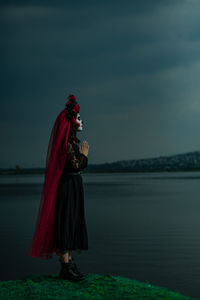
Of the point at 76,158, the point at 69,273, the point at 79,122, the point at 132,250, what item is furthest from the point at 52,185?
the point at 132,250

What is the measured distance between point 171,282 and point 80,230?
8.26 feet

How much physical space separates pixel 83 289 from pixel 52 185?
4.50 ft

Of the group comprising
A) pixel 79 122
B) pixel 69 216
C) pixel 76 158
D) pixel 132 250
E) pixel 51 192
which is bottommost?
pixel 132 250

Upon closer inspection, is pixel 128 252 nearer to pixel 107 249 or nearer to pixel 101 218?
pixel 107 249

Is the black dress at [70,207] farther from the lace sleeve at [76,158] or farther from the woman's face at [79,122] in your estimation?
the woman's face at [79,122]

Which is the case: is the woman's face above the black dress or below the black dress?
above

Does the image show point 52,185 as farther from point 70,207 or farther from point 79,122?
point 79,122

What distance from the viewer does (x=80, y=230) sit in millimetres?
6980

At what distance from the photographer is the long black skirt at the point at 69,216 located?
682 cm

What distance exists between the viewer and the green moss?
6.31 meters

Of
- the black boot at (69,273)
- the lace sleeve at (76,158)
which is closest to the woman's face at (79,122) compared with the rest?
the lace sleeve at (76,158)

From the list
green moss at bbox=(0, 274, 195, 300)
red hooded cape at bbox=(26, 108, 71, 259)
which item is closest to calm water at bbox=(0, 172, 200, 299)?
green moss at bbox=(0, 274, 195, 300)

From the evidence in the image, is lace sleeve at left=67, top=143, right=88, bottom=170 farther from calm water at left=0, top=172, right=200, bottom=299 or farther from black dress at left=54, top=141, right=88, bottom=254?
calm water at left=0, top=172, right=200, bottom=299

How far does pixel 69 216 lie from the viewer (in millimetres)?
6867
